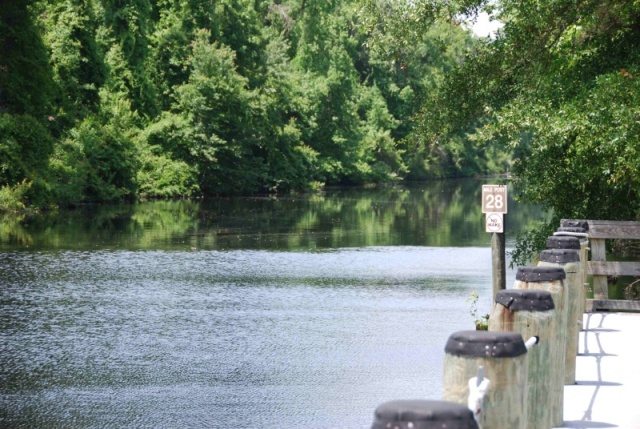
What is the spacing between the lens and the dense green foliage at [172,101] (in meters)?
45.1

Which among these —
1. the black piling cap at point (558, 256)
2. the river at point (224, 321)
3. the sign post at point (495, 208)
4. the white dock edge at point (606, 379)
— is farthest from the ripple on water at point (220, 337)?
the black piling cap at point (558, 256)

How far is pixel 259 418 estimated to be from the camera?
10484 millimetres

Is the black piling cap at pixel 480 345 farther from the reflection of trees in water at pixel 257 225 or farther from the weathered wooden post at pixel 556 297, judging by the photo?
the reflection of trees in water at pixel 257 225

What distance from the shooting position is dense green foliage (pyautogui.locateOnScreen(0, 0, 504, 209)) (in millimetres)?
45125

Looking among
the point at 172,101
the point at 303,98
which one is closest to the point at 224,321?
the point at 172,101

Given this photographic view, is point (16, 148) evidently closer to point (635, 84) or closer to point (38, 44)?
point (38, 44)

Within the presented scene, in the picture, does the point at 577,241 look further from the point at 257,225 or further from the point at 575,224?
the point at 257,225

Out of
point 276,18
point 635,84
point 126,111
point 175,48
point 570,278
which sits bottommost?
point 570,278

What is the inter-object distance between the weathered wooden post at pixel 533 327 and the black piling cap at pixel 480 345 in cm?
144

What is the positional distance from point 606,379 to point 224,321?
9.40m

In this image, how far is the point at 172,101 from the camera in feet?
202

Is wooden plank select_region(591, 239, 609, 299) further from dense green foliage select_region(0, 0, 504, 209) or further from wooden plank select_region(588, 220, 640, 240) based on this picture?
dense green foliage select_region(0, 0, 504, 209)

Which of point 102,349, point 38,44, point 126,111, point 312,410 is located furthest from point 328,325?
point 126,111

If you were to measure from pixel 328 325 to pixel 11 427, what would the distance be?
7.06 m
